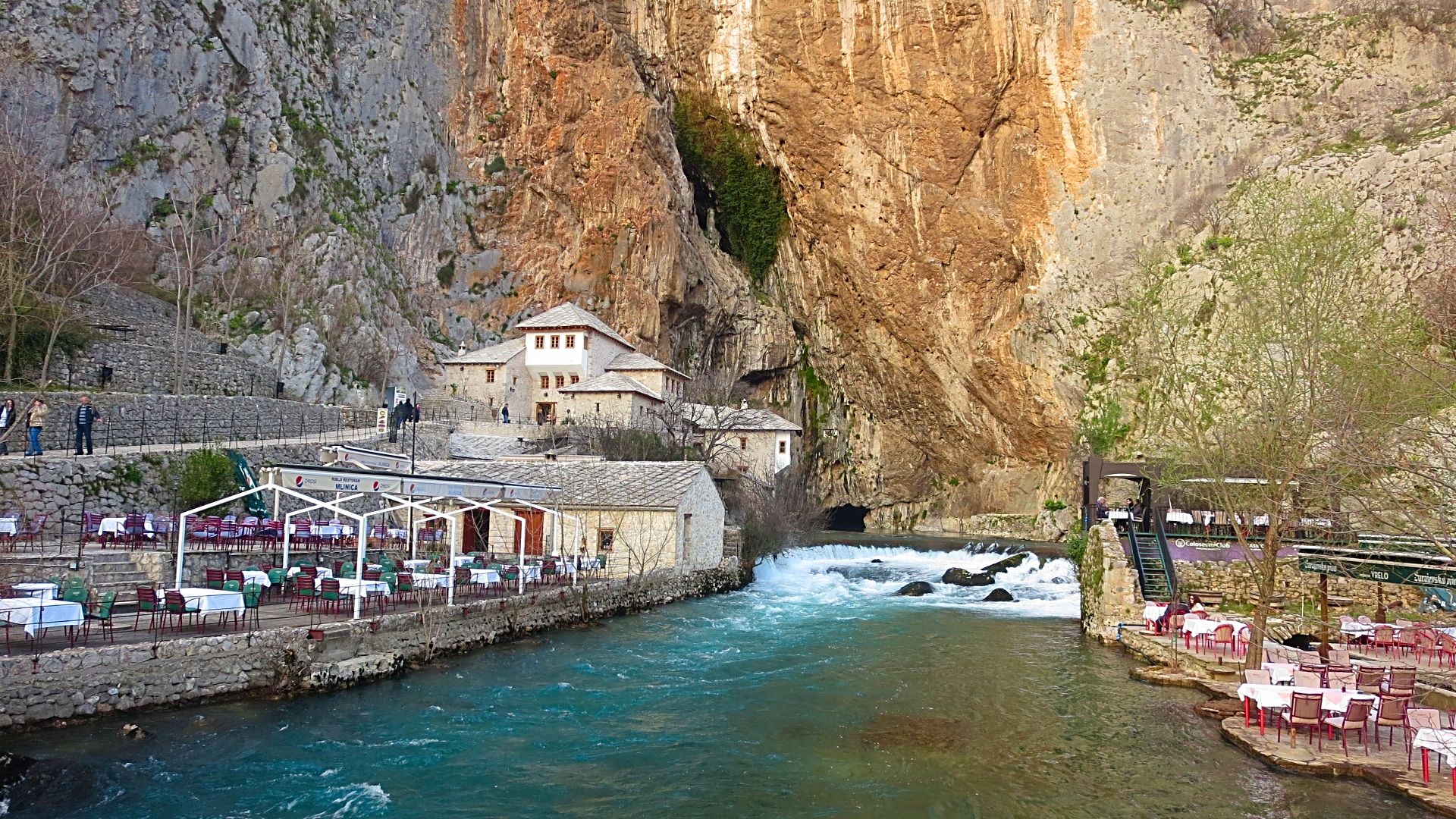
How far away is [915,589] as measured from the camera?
30797 millimetres

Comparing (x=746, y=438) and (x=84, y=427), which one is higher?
(x=746, y=438)

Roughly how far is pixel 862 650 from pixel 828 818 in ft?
33.5

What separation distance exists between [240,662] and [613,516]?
1368cm

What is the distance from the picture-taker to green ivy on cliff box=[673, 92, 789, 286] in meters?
60.0

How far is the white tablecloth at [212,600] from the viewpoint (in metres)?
13.7

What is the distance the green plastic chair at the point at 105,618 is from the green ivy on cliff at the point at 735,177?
5095cm

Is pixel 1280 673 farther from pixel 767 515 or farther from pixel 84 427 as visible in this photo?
pixel 84 427

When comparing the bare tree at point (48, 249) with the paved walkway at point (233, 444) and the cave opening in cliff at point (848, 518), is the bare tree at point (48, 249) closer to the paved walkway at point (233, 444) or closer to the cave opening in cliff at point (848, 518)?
the paved walkway at point (233, 444)

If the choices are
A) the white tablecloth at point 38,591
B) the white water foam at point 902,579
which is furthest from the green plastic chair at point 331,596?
the white water foam at point 902,579

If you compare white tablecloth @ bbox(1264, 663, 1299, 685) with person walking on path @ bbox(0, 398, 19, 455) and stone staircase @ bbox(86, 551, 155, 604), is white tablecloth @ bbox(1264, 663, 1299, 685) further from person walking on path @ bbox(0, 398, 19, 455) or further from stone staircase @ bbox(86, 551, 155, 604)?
person walking on path @ bbox(0, 398, 19, 455)

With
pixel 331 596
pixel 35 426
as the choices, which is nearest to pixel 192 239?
pixel 35 426

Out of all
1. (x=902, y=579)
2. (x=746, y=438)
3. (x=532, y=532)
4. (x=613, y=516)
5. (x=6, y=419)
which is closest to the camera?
(x=6, y=419)

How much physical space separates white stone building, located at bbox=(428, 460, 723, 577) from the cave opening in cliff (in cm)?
3317

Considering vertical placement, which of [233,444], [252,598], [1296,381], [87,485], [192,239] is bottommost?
[252,598]
